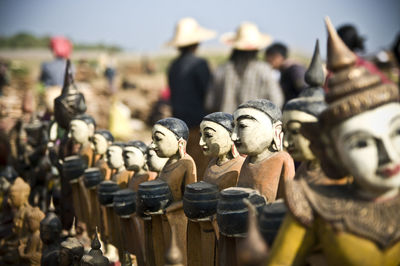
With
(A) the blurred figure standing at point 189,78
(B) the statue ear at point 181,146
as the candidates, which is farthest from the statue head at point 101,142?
(B) the statue ear at point 181,146

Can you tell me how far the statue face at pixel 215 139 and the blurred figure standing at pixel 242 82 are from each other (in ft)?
7.88

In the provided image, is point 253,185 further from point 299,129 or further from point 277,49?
point 277,49

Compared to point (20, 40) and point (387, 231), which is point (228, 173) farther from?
point (20, 40)

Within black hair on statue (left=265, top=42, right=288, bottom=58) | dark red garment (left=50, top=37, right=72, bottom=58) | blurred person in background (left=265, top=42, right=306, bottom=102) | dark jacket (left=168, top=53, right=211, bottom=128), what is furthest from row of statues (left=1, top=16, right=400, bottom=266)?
dark red garment (left=50, top=37, right=72, bottom=58)

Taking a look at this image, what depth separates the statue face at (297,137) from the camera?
2508 millimetres

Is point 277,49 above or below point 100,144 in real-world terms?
above

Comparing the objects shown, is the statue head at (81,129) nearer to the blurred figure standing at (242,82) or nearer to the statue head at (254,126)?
the blurred figure standing at (242,82)

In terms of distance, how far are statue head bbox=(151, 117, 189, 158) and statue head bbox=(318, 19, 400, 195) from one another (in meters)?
1.89

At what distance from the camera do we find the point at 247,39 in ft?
20.7

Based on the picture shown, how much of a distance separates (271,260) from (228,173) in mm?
1285

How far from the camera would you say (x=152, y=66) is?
30875 millimetres

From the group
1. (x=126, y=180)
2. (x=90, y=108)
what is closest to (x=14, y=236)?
(x=126, y=180)

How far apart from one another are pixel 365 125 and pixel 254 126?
109cm

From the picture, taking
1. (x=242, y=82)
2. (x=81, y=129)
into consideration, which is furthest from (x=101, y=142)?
(x=242, y=82)
